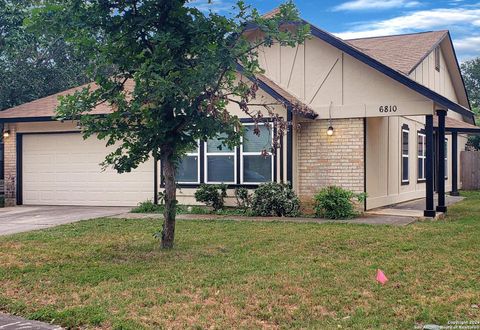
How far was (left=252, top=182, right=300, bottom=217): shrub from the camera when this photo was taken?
12641mm

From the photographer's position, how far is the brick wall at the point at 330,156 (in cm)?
1324

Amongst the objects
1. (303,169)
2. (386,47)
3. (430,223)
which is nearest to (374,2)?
(386,47)

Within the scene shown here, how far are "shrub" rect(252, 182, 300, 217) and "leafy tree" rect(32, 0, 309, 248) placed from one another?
4603mm

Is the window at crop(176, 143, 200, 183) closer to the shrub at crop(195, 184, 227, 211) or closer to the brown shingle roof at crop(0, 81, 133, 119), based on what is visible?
the shrub at crop(195, 184, 227, 211)

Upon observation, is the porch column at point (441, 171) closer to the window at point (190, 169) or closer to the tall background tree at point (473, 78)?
the window at point (190, 169)

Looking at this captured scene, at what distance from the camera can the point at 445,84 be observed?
2067 cm

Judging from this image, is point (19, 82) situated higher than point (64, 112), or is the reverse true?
point (19, 82)

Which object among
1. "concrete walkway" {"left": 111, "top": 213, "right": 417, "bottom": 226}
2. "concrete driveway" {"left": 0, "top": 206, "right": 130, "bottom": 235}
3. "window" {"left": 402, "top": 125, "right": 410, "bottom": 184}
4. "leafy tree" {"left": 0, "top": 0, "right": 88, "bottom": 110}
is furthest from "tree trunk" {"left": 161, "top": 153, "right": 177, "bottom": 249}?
"leafy tree" {"left": 0, "top": 0, "right": 88, "bottom": 110}

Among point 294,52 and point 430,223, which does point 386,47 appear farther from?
point 430,223

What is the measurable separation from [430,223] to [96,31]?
7724 mm

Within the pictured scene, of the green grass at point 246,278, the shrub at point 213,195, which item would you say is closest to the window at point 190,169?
the shrub at point 213,195

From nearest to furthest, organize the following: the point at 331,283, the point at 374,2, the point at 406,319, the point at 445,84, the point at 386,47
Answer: the point at 406,319 < the point at 331,283 < the point at 374,2 < the point at 386,47 < the point at 445,84

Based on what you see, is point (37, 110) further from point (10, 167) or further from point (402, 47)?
point (402, 47)

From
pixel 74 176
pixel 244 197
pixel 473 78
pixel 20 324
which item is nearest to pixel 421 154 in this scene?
pixel 244 197
